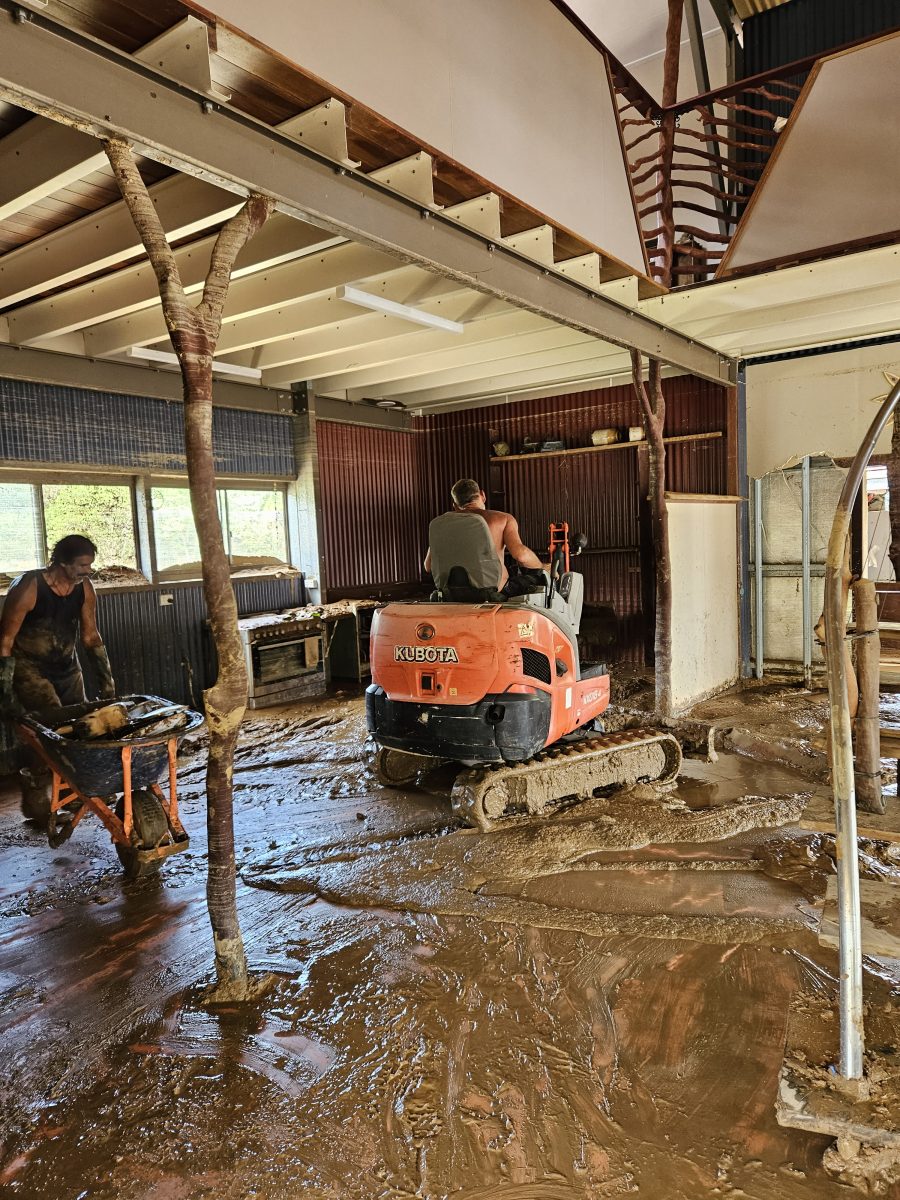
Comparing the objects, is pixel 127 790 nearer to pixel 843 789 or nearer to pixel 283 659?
pixel 843 789

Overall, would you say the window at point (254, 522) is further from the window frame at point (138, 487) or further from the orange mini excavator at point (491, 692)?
the orange mini excavator at point (491, 692)

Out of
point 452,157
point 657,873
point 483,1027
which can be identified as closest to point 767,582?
point 657,873

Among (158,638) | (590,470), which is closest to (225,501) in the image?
(158,638)

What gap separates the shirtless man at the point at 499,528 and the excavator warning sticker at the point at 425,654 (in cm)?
87

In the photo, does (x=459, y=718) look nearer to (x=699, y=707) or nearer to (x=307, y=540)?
(x=699, y=707)

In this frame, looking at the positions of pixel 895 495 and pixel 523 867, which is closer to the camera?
pixel 523 867

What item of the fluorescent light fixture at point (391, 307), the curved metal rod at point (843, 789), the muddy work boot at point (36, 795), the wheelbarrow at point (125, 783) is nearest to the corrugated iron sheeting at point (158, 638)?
the muddy work boot at point (36, 795)

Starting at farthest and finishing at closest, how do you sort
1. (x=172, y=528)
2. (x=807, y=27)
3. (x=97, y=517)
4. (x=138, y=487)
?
(x=807, y=27), (x=172, y=528), (x=138, y=487), (x=97, y=517)

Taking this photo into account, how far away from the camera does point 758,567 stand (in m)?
10.2

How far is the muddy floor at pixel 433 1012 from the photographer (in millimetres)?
2549

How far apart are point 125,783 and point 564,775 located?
3.17m

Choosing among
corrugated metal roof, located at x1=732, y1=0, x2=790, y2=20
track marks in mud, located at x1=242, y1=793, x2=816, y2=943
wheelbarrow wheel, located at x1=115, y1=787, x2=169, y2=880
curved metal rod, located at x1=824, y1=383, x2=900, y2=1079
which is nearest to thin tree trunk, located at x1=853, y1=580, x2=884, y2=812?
curved metal rod, located at x1=824, y1=383, x2=900, y2=1079

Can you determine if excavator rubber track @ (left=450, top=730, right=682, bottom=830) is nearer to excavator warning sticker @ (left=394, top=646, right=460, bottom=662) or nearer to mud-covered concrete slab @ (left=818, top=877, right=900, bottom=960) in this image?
excavator warning sticker @ (left=394, top=646, right=460, bottom=662)

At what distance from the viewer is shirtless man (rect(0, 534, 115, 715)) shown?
5684 mm
